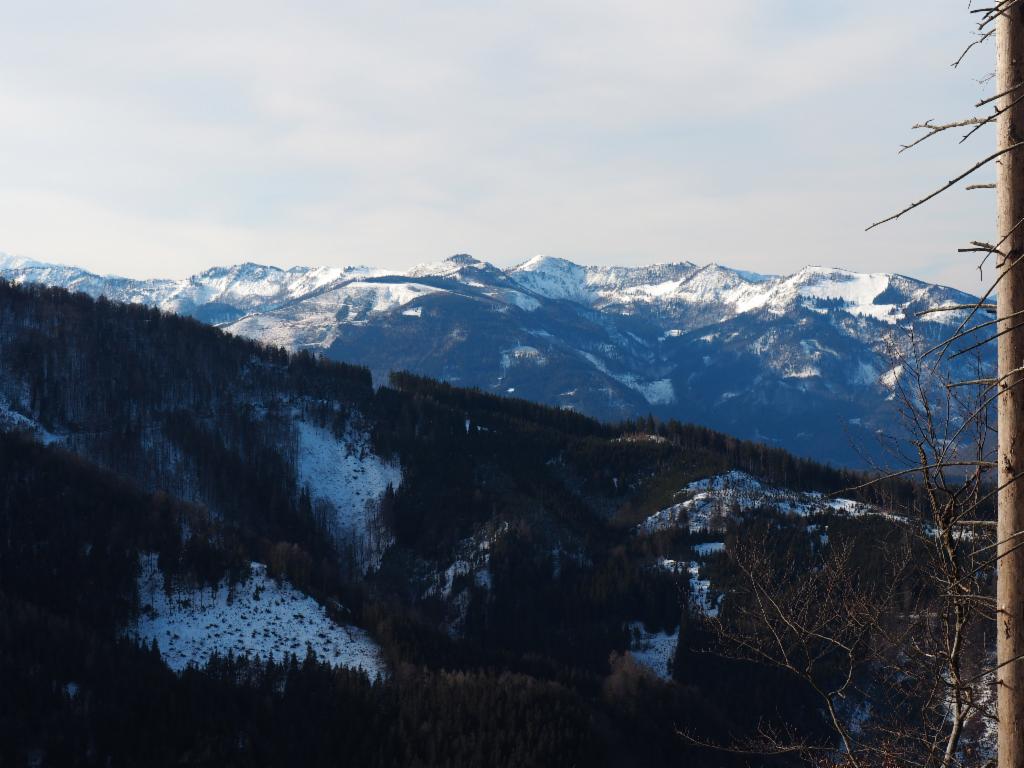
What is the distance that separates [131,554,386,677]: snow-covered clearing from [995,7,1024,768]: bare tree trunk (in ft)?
344

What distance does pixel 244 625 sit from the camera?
115 metres

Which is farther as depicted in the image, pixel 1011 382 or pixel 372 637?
pixel 372 637

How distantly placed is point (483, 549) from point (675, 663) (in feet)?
173

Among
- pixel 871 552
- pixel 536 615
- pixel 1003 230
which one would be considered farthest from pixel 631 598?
pixel 1003 230

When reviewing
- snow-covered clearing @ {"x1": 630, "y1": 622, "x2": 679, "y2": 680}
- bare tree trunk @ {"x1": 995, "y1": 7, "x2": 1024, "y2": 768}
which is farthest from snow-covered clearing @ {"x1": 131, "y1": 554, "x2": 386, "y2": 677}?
bare tree trunk @ {"x1": 995, "y1": 7, "x2": 1024, "y2": 768}

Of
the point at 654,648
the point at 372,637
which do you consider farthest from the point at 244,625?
the point at 654,648

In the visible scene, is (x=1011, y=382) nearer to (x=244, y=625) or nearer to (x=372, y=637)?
(x=244, y=625)

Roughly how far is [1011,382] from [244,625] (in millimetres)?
114947

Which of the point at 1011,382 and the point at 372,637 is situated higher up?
the point at 1011,382

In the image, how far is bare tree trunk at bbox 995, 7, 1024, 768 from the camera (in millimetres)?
12539

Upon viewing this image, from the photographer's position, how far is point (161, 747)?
268ft

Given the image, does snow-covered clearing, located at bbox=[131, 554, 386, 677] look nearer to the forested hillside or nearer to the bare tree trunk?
the forested hillside

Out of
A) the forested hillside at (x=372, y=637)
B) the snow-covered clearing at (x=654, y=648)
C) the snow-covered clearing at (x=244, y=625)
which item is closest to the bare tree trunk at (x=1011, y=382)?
the forested hillside at (x=372, y=637)

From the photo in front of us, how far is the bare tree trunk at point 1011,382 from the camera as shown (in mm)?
12539
